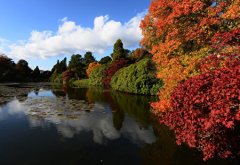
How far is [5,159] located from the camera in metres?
9.40

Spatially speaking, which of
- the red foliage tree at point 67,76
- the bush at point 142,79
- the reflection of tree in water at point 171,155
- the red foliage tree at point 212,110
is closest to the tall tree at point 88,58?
the red foliage tree at point 67,76

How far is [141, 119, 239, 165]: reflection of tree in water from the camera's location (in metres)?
8.88

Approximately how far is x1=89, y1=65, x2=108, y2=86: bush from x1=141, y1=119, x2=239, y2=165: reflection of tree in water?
45591mm

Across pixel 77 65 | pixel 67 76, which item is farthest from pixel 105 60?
pixel 67 76

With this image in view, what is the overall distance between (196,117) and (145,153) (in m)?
4.16

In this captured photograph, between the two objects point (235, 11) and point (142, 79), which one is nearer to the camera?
point (235, 11)

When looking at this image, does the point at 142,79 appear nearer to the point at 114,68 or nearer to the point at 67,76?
the point at 114,68

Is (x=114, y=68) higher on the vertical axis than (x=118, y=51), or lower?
lower

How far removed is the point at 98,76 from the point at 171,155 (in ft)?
166

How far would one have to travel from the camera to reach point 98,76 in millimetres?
59312

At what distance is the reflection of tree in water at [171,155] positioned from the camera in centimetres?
888

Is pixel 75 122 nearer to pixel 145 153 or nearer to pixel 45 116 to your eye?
pixel 45 116

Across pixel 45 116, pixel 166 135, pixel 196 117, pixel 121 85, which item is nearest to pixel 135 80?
pixel 121 85

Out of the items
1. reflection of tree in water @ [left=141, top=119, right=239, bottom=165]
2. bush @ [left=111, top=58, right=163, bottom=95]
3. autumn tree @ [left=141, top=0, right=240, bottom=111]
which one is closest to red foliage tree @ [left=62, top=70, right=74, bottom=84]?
bush @ [left=111, top=58, right=163, bottom=95]
